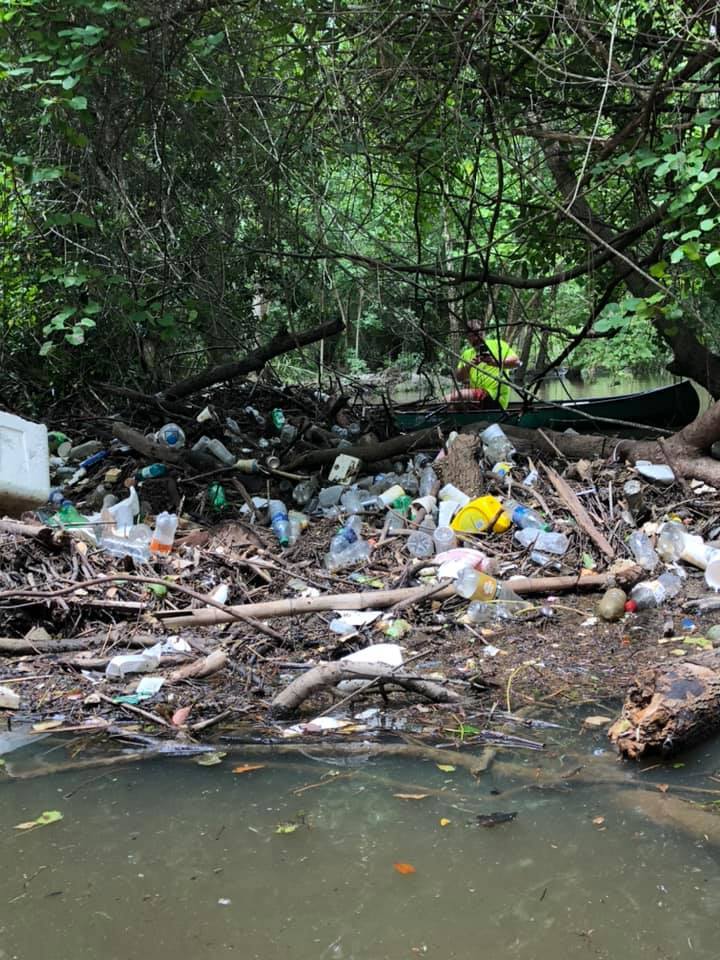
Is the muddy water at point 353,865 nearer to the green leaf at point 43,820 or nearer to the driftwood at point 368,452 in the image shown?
the green leaf at point 43,820

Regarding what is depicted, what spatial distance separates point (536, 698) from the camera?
10.7ft

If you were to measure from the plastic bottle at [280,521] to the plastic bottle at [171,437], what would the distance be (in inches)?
51.5

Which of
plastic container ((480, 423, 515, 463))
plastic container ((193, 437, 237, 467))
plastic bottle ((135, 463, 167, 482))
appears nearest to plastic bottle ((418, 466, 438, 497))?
plastic container ((480, 423, 515, 463))

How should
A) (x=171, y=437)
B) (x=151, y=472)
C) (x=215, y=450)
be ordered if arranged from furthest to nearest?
(x=171, y=437)
(x=215, y=450)
(x=151, y=472)

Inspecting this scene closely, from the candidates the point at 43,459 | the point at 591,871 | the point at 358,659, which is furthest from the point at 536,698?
the point at 43,459

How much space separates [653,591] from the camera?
4246 millimetres

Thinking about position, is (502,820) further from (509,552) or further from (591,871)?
(509,552)

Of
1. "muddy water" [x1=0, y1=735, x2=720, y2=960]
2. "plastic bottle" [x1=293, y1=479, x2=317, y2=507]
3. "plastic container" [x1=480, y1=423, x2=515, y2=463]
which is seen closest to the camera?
"muddy water" [x1=0, y1=735, x2=720, y2=960]

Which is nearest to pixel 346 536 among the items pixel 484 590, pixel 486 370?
pixel 484 590

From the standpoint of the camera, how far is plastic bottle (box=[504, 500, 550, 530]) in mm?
5004

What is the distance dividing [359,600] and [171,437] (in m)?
2.98

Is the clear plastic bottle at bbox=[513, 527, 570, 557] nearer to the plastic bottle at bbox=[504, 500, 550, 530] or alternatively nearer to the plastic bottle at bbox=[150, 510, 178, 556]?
the plastic bottle at bbox=[504, 500, 550, 530]

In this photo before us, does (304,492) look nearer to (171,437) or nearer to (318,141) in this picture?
(171,437)

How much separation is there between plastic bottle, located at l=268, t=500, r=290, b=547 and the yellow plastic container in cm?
100
